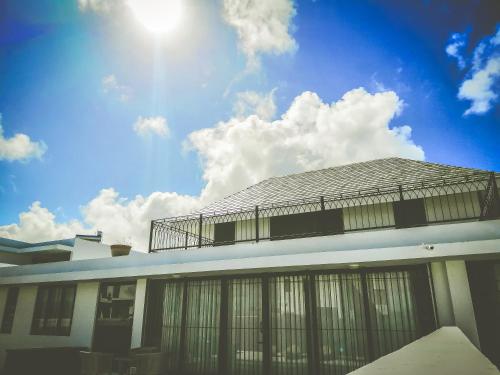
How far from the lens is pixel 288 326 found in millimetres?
9102

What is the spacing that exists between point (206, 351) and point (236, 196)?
→ 713cm

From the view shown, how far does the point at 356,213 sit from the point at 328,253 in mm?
4009

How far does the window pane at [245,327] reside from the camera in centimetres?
930

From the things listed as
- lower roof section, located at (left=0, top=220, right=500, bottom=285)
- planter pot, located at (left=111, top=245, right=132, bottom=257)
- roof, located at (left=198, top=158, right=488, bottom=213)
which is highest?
roof, located at (left=198, top=158, right=488, bottom=213)

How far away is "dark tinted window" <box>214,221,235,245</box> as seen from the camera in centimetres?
1345

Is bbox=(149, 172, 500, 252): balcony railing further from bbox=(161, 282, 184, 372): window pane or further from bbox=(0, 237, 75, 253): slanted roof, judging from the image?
bbox=(0, 237, 75, 253): slanted roof

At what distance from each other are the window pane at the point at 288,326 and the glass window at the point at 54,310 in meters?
9.09

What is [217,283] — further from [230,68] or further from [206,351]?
[230,68]

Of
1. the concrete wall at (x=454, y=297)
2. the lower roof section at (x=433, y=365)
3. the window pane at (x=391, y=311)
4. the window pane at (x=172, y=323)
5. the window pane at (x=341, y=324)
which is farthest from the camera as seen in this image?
the window pane at (x=172, y=323)

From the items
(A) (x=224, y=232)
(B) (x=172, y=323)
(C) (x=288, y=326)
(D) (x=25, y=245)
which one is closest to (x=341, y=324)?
(C) (x=288, y=326)

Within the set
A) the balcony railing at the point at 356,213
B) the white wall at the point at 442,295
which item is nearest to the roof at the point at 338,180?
the balcony railing at the point at 356,213

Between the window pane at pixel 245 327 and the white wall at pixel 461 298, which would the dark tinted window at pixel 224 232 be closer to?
the window pane at pixel 245 327

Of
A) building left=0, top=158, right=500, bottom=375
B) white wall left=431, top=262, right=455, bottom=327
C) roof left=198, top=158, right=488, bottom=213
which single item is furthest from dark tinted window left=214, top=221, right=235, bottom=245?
white wall left=431, top=262, right=455, bottom=327

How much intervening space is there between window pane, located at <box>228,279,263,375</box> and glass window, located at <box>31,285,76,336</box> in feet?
25.4
